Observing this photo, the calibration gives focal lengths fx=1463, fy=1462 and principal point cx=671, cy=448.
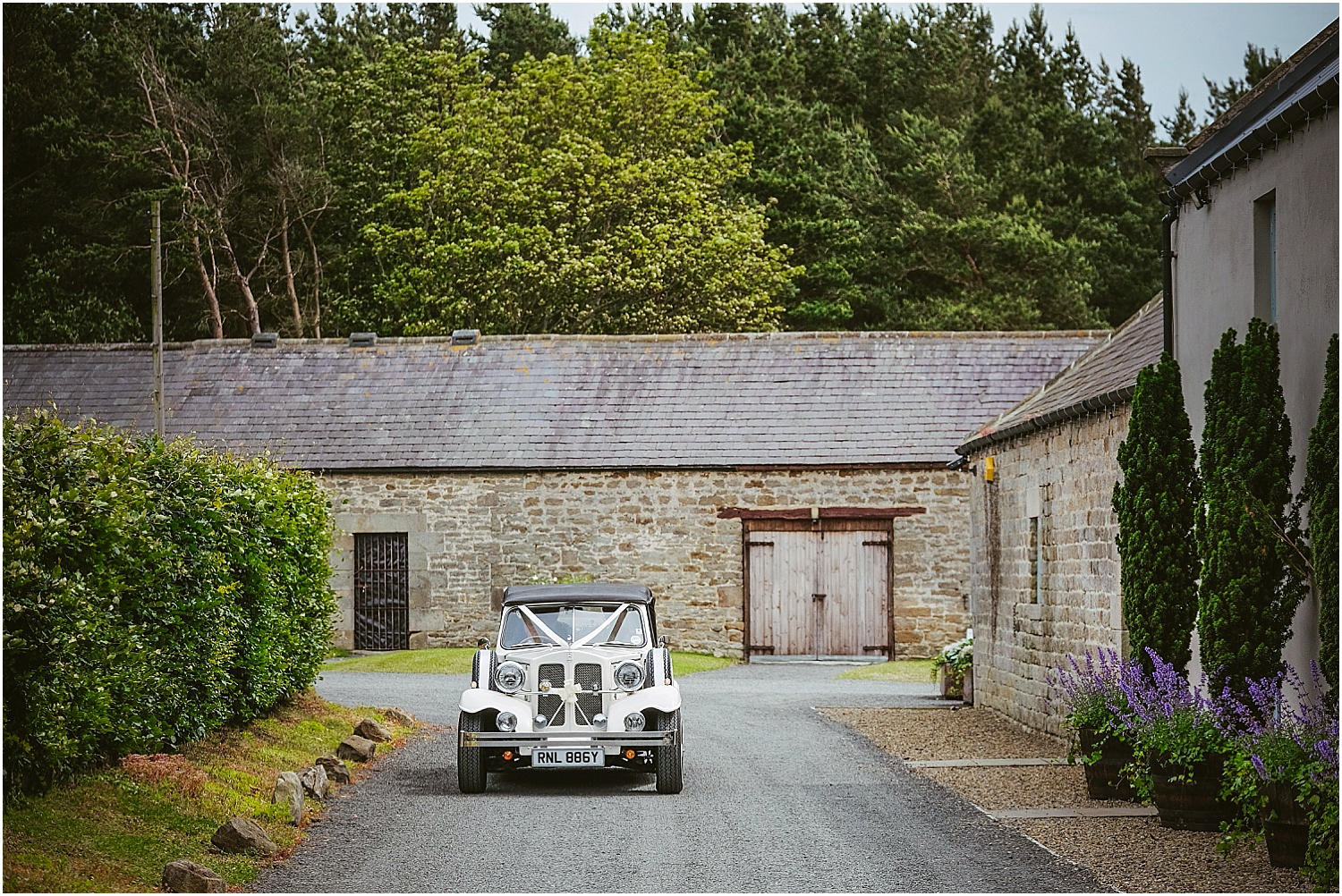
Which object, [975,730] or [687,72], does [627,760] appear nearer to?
[975,730]

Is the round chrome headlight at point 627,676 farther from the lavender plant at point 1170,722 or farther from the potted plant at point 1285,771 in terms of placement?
the potted plant at point 1285,771

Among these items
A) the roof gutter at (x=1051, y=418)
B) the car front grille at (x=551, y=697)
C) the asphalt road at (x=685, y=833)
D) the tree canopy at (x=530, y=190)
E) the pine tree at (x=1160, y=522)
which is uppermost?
the tree canopy at (x=530, y=190)

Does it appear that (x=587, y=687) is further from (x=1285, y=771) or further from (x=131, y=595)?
(x=1285, y=771)

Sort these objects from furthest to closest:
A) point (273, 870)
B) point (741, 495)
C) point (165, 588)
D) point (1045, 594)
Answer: point (741, 495), point (1045, 594), point (165, 588), point (273, 870)

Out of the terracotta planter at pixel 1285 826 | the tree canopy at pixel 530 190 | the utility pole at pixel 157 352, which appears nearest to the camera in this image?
the terracotta planter at pixel 1285 826

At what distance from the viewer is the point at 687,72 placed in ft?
145

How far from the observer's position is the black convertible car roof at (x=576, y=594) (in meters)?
11.2

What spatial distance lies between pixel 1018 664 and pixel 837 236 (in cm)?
2552

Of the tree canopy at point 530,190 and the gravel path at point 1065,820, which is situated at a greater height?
the tree canopy at point 530,190

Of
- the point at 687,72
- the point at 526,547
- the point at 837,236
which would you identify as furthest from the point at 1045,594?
the point at 687,72

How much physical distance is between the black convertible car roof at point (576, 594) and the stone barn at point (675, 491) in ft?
42.9

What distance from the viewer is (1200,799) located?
340 inches

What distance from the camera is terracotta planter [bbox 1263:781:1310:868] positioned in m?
7.21

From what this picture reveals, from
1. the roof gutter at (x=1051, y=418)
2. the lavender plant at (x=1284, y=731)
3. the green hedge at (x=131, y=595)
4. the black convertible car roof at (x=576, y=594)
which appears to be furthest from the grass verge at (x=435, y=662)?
the lavender plant at (x=1284, y=731)
